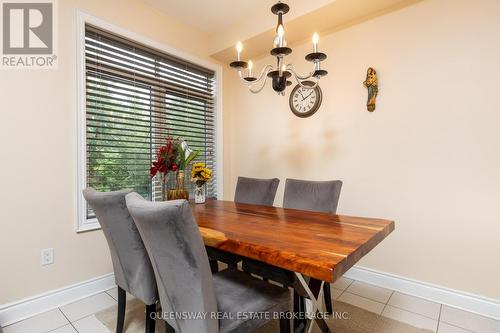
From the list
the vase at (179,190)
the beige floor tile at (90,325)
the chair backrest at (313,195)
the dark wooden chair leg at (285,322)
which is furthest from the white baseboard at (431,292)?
the beige floor tile at (90,325)

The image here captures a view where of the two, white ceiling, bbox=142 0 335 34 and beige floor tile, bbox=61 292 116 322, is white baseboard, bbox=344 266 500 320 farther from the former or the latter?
white ceiling, bbox=142 0 335 34

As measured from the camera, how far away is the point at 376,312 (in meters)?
1.97

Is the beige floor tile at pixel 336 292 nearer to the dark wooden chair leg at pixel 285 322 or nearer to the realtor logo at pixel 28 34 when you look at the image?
the dark wooden chair leg at pixel 285 322

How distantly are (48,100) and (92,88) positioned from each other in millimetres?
369

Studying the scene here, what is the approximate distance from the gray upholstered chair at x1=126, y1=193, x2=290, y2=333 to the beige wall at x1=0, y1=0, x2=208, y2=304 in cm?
132

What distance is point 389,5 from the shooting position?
230 centimetres

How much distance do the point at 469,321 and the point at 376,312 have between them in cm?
60

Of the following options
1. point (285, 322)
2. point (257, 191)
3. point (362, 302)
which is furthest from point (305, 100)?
point (285, 322)

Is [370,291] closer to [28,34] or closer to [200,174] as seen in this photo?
[200,174]

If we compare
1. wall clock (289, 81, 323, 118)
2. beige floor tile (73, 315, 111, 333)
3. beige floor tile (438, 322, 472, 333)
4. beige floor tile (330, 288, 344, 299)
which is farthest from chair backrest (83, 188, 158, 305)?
wall clock (289, 81, 323, 118)

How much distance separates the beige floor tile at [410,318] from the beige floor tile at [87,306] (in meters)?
2.11

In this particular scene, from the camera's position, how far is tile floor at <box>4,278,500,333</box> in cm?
177

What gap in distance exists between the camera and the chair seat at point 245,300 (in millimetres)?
1086

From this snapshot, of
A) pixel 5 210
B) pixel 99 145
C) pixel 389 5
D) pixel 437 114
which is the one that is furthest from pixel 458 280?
pixel 5 210
